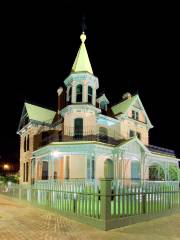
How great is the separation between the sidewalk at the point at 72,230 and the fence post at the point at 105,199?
42 centimetres

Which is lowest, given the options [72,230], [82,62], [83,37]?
[72,230]

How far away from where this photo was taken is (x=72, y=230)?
7.26 metres

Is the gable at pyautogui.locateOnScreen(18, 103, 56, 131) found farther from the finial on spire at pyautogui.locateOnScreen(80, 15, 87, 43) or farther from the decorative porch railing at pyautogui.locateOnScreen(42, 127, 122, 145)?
the finial on spire at pyautogui.locateOnScreen(80, 15, 87, 43)

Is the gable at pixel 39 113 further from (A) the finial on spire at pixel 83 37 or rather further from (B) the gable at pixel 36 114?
(A) the finial on spire at pixel 83 37

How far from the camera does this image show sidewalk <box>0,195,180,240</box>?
6.54 meters

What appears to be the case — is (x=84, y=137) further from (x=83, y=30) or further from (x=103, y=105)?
(x=83, y=30)

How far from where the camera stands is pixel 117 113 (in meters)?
26.1

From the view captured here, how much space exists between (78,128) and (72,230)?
1475cm

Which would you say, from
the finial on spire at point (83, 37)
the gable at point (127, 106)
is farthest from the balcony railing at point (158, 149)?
the finial on spire at point (83, 37)

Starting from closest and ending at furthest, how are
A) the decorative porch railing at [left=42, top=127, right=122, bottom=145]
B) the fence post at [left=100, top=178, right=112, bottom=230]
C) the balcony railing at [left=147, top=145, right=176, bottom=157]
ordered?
the fence post at [left=100, top=178, right=112, bottom=230], the decorative porch railing at [left=42, top=127, right=122, bottom=145], the balcony railing at [left=147, top=145, right=176, bottom=157]

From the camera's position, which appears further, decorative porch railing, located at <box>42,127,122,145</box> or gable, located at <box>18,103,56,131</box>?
gable, located at <box>18,103,56,131</box>

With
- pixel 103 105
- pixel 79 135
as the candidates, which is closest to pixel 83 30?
pixel 103 105

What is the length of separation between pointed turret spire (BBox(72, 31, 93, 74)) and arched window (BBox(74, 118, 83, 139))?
15.2 feet

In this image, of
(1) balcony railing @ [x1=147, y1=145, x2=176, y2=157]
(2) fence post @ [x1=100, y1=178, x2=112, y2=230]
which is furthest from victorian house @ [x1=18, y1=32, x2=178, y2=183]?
(2) fence post @ [x1=100, y1=178, x2=112, y2=230]
